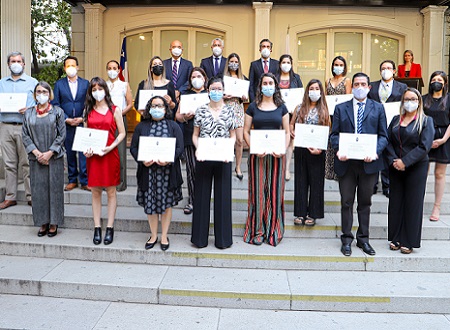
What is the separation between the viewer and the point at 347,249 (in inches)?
221

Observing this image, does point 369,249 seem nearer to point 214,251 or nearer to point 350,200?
point 350,200

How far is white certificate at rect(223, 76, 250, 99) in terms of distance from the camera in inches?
263

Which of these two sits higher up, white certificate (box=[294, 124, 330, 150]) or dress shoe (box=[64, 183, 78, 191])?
white certificate (box=[294, 124, 330, 150])

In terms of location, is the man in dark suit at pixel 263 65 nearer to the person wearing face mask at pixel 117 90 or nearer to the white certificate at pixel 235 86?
the white certificate at pixel 235 86

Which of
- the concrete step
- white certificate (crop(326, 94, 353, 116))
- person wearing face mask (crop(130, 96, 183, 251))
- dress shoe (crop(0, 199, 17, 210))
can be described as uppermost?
white certificate (crop(326, 94, 353, 116))

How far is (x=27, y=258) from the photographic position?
5.91 m

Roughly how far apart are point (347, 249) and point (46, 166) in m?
4.05

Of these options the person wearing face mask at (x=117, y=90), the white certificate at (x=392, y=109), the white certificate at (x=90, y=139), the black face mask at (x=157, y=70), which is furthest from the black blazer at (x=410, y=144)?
the person wearing face mask at (x=117, y=90)

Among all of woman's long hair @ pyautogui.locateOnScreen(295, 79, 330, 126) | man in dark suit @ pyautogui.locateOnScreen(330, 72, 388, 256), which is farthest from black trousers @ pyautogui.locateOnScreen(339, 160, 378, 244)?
woman's long hair @ pyautogui.locateOnScreen(295, 79, 330, 126)

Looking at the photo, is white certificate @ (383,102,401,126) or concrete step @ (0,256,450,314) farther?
white certificate @ (383,102,401,126)

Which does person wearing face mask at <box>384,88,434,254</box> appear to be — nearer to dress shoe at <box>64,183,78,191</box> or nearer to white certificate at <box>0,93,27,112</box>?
dress shoe at <box>64,183,78,191</box>

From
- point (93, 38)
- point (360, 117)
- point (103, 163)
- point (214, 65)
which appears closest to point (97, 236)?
point (103, 163)

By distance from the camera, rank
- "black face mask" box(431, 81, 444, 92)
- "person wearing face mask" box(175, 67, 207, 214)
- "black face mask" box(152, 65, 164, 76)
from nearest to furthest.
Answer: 1. "person wearing face mask" box(175, 67, 207, 214)
2. "black face mask" box(431, 81, 444, 92)
3. "black face mask" box(152, 65, 164, 76)

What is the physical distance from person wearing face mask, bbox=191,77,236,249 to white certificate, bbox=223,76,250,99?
983 millimetres
